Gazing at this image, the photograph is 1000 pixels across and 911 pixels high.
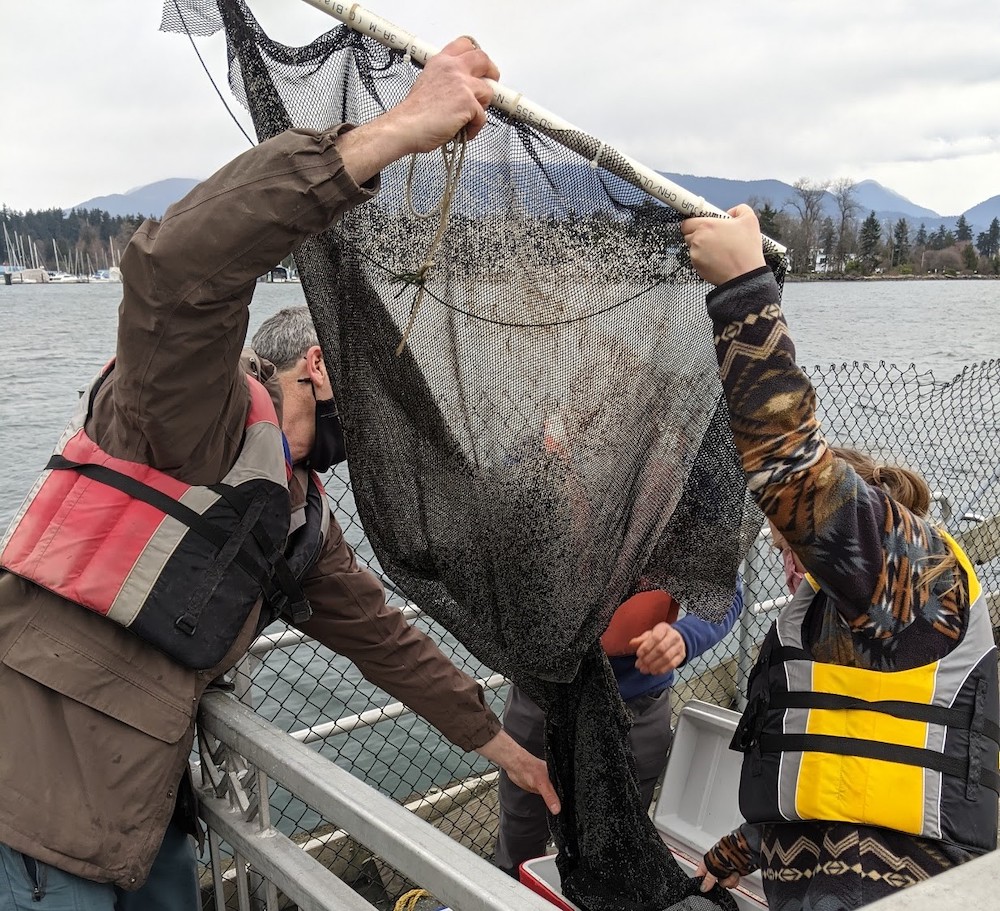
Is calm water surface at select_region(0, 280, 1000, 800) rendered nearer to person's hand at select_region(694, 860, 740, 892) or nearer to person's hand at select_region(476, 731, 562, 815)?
person's hand at select_region(476, 731, 562, 815)

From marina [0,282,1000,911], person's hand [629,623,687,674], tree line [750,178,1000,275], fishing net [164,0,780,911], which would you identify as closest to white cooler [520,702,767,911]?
marina [0,282,1000,911]

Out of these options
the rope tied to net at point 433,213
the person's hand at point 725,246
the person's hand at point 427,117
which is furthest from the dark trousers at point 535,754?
the person's hand at point 427,117

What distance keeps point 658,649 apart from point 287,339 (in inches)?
59.8

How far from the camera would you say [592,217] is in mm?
1971

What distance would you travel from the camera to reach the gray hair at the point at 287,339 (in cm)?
252

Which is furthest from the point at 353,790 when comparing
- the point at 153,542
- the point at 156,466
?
the point at 156,466

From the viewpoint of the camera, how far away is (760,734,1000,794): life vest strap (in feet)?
5.59

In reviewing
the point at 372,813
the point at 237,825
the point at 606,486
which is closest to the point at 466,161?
the point at 606,486

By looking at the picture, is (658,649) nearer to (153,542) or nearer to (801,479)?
(801,479)

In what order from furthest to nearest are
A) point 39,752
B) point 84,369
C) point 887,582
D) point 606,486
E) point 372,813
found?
point 84,369 < point 606,486 < point 39,752 < point 372,813 < point 887,582

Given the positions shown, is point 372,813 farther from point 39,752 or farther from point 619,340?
point 619,340

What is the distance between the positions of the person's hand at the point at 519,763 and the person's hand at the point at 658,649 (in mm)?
486

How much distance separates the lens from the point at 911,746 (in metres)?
1.71

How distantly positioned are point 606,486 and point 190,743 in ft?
3.96
